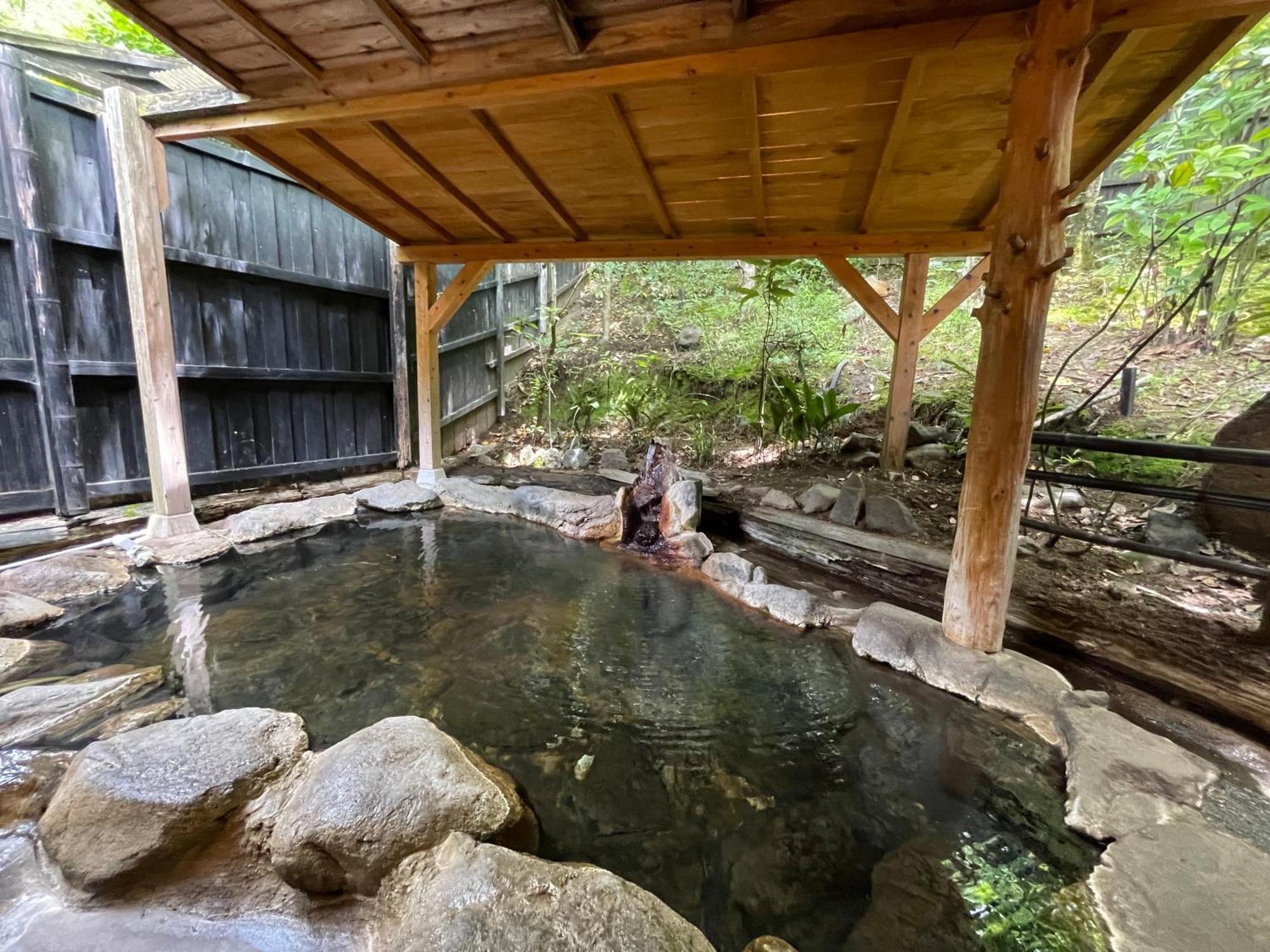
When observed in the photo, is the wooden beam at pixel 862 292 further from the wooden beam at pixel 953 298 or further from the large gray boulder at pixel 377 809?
the large gray boulder at pixel 377 809

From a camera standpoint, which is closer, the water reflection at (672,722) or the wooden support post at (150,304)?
the water reflection at (672,722)

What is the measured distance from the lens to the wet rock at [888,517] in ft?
12.3

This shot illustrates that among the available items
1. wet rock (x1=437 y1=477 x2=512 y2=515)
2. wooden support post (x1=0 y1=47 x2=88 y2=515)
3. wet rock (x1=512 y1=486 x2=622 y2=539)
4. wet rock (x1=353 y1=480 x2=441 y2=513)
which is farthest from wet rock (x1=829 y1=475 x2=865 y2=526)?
wooden support post (x1=0 y1=47 x2=88 y2=515)

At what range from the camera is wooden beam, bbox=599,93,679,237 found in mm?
2801

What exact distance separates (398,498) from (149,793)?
3.69 metres

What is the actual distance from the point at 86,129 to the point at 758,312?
758 centimetres

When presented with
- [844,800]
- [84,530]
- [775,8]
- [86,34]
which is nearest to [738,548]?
[844,800]

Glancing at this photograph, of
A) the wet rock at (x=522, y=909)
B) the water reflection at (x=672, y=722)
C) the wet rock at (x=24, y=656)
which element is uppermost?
the wet rock at (x=522, y=909)

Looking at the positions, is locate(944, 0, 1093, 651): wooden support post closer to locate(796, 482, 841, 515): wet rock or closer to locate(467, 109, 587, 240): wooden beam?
locate(796, 482, 841, 515): wet rock

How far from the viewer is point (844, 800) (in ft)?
5.78

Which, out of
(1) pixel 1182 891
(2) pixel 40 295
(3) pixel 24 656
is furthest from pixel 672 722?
(2) pixel 40 295

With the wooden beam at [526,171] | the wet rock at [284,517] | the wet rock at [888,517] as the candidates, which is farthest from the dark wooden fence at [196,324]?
the wet rock at [888,517]

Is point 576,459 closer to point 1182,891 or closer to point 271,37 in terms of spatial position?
point 271,37

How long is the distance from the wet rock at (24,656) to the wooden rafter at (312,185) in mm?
3044
